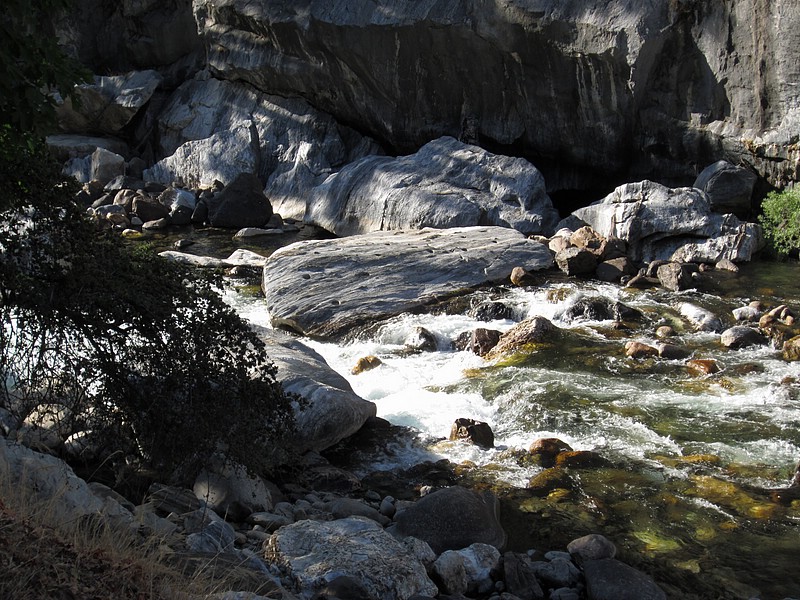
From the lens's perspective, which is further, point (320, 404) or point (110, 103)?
point (110, 103)

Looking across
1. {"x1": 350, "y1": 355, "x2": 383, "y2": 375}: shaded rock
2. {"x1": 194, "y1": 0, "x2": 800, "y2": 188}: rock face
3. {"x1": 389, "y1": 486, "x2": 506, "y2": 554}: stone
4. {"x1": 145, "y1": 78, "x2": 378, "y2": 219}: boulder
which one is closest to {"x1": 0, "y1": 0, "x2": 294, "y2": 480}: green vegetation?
{"x1": 389, "y1": 486, "x2": 506, "y2": 554}: stone

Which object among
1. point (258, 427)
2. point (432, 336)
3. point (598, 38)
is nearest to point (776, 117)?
point (598, 38)

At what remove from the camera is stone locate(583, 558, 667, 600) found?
5984mm

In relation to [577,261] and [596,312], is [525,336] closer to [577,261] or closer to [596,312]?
[596,312]

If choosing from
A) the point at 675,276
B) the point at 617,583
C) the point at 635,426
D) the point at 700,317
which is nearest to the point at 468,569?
the point at 617,583

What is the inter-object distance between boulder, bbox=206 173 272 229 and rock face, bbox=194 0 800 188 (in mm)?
3853

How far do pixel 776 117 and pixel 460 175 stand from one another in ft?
19.0

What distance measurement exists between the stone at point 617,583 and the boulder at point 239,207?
13.6 m

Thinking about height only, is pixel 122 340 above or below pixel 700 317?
above

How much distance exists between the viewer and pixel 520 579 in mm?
6250

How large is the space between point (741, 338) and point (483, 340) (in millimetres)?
3257

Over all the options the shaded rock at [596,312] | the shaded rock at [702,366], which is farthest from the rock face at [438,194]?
the shaded rock at [702,366]

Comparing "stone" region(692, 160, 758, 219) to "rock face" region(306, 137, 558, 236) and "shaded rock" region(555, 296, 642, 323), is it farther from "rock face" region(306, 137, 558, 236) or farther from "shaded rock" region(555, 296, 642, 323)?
"shaded rock" region(555, 296, 642, 323)

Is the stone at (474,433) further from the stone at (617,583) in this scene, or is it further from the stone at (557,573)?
the stone at (617,583)
